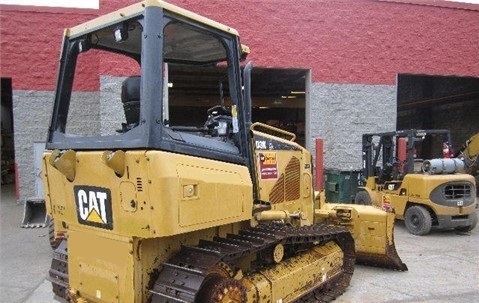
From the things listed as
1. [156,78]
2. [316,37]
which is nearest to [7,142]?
[316,37]

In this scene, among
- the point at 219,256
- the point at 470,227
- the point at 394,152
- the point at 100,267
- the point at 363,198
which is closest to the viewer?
the point at 219,256

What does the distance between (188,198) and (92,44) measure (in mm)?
1942

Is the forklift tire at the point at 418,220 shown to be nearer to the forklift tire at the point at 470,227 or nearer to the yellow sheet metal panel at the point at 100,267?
the forklift tire at the point at 470,227

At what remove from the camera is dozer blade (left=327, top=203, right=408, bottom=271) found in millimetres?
5938

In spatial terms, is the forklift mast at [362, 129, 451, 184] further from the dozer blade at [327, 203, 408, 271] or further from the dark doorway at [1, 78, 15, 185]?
the dark doorway at [1, 78, 15, 185]

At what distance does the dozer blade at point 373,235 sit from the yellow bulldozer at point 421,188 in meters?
3.04

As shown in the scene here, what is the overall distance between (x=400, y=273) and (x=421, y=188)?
330cm

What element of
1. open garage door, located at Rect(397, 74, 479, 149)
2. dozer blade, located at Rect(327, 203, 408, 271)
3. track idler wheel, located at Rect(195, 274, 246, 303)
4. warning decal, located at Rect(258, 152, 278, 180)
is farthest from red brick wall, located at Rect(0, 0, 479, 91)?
track idler wheel, located at Rect(195, 274, 246, 303)

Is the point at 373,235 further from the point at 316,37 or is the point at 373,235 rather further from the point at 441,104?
the point at 441,104

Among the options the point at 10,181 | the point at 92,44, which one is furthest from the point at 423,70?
the point at 10,181

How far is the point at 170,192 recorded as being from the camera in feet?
8.95

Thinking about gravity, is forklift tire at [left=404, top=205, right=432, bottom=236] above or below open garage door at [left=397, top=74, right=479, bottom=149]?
below

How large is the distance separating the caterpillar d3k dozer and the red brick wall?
22.9 ft

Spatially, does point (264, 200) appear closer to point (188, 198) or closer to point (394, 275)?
point (188, 198)
